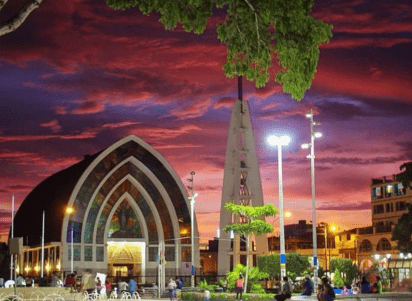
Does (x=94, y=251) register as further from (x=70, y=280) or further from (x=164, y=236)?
(x=70, y=280)

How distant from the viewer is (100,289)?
157ft

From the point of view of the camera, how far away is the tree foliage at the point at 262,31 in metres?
12.8

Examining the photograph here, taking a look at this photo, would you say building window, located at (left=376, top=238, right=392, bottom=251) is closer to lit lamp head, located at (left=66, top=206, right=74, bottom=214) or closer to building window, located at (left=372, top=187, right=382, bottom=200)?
building window, located at (left=372, top=187, right=382, bottom=200)

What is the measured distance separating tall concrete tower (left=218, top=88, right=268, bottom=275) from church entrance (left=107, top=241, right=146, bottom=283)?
8.96 metres

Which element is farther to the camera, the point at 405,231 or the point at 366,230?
the point at 366,230

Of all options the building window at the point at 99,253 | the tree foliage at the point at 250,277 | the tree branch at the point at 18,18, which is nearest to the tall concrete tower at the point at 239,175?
the building window at the point at 99,253

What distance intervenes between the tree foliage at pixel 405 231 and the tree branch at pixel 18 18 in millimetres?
38647

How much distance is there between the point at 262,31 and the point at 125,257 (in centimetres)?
7268

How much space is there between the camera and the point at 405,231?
47.8 m

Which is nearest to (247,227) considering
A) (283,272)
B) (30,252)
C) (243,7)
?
(283,272)

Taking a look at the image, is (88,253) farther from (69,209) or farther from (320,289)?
(320,289)

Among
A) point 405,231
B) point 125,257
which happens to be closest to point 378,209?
point 125,257

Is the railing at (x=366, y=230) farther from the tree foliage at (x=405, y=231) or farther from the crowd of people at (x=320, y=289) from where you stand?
the crowd of people at (x=320, y=289)

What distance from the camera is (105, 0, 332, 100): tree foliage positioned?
41.9 feet
